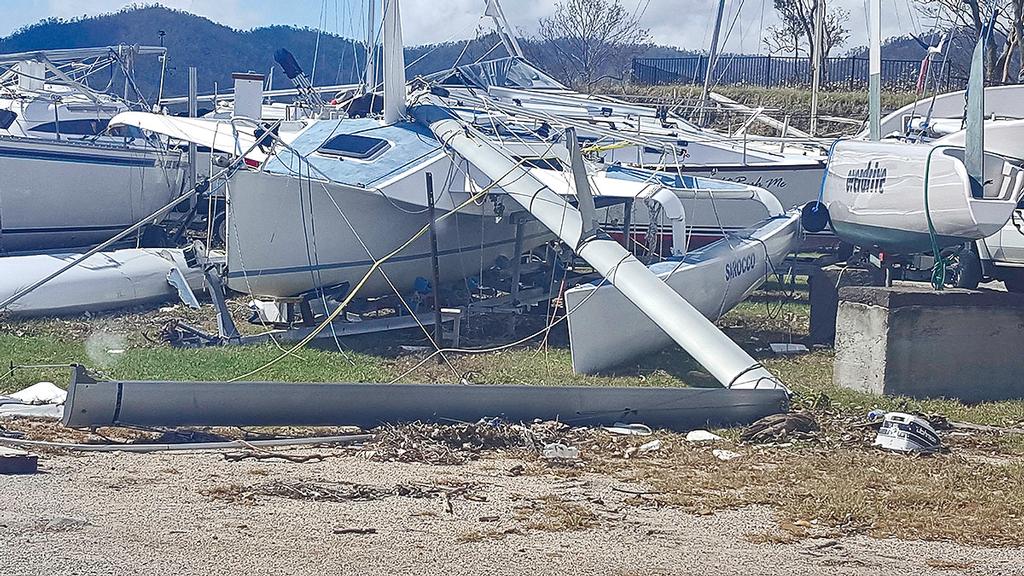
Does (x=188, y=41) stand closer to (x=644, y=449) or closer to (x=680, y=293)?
(x=680, y=293)

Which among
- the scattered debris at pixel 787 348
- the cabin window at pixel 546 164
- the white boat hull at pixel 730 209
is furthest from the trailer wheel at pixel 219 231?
the scattered debris at pixel 787 348

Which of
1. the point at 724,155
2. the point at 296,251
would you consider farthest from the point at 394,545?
the point at 724,155

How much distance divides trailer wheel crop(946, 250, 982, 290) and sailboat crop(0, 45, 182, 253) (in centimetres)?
1148

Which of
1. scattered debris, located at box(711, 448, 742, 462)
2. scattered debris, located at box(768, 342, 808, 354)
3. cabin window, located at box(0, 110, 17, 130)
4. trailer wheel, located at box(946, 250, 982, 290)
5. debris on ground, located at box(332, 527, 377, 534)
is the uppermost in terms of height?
cabin window, located at box(0, 110, 17, 130)

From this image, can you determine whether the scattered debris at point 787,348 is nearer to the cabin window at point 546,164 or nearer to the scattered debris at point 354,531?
the cabin window at point 546,164

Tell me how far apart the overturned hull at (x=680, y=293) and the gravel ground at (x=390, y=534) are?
3.74 metres

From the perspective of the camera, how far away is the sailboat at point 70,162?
16.8 metres

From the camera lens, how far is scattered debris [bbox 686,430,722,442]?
7.64 m

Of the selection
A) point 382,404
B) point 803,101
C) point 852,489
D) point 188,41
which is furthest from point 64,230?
point 188,41

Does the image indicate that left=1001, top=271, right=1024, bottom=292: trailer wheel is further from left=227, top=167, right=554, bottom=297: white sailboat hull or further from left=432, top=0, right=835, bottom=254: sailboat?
left=432, top=0, right=835, bottom=254: sailboat

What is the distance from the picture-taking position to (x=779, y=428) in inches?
302

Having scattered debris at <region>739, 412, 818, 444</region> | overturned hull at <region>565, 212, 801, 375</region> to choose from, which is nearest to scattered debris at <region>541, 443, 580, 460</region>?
scattered debris at <region>739, 412, 818, 444</region>

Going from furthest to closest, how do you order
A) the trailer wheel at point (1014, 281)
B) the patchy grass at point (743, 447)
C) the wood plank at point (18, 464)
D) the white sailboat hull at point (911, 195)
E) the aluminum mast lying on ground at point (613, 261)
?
the trailer wheel at point (1014, 281)
the white sailboat hull at point (911, 195)
the aluminum mast lying on ground at point (613, 261)
the wood plank at point (18, 464)
the patchy grass at point (743, 447)

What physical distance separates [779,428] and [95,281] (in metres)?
8.55
